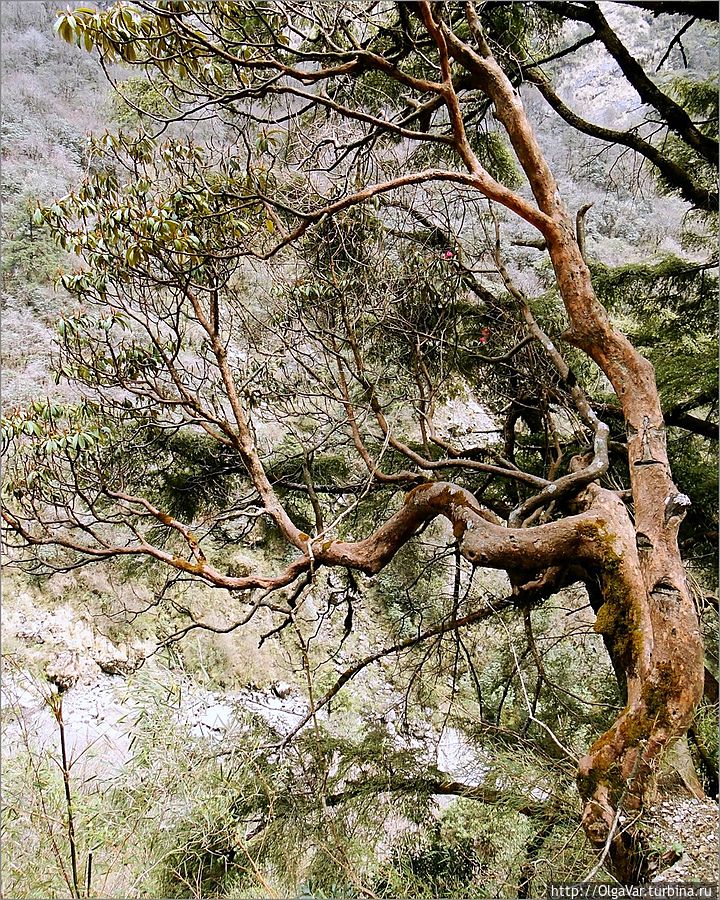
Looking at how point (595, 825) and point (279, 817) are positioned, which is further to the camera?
point (279, 817)

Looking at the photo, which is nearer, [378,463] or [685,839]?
[685,839]

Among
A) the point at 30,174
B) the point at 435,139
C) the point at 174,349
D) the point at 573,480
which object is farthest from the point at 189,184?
the point at 30,174

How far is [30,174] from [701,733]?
6.60 meters

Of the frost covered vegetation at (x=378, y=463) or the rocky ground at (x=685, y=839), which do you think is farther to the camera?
the frost covered vegetation at (x=378, y=463)

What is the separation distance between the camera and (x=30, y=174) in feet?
20.0

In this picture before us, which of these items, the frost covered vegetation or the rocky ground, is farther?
the frost covered vegetation

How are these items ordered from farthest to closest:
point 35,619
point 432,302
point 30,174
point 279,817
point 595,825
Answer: point 30,174 → point 35,619 → point 432,302 → point 279,817 → point 595,825

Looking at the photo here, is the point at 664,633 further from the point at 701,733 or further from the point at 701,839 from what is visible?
the point at 701,733

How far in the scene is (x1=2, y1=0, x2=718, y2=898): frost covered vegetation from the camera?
1.69 m

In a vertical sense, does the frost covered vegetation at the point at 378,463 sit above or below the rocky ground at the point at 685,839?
above

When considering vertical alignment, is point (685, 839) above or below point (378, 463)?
below

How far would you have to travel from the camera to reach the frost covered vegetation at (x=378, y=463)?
1.69 metres

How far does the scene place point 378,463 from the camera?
9.30 feet

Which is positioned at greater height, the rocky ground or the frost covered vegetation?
the frost covered vegetation
